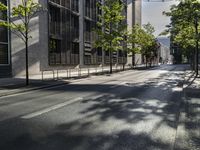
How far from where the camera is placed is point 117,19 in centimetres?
4006

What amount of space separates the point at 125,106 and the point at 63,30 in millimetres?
29613

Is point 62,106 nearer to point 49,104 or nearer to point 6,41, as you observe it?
point 49,104

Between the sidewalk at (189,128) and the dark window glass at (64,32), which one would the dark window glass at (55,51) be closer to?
the dark window glass at (64,32)

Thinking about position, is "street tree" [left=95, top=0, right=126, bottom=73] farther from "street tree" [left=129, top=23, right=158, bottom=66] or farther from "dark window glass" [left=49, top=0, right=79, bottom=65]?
"street tree" [left=129, top=23, right=158, bottom=66]

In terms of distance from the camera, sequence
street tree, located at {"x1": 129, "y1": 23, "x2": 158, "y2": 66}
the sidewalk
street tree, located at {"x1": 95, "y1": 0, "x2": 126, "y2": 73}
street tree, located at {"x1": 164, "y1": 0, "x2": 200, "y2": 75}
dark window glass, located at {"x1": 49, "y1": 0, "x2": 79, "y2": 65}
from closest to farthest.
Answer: the sidewalk
street tree, located at {"x1": 164, "y1": 0, "x2": 200, "y2": 75}
dark window glass, located at {"x1": 49, "y1": 0, "x2": 79, "y2": 65}
street tree, located at {"x1": 95, "y1": 0, "x2": 126, "y2": 73}
street tree, located at {"x1": 129, "y1": 23, "x2": 158, "y2": 66}

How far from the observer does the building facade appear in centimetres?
2803

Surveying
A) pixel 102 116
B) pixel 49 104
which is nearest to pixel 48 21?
pixel 49 104

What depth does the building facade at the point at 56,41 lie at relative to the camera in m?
28.0

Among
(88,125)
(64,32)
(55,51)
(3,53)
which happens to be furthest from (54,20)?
(88,125)

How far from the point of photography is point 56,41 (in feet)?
126

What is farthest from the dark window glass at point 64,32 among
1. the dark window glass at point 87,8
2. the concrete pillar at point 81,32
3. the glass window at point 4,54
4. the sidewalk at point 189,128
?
the sidewalk at point 189,128

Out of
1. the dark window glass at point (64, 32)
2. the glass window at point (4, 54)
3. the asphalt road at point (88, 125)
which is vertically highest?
the dark window glass at point (64, 32)

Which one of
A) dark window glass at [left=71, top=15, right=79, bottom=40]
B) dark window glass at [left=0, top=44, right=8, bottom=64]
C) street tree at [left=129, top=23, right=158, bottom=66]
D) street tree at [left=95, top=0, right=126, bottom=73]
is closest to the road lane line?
dark window glass at [left=0, top=44, right=8, bottom=64]

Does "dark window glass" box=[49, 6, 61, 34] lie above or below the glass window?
above
